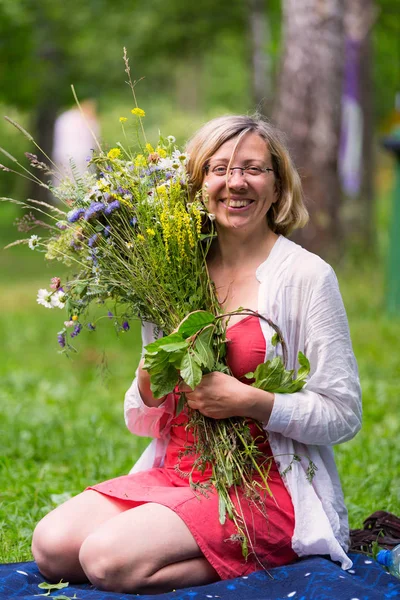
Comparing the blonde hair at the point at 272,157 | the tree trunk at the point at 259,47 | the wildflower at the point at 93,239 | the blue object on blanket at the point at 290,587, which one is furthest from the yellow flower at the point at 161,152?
the tree trunk at the point at 259,47

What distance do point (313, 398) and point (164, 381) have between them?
52 centimetres

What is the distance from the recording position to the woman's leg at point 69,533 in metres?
3.28

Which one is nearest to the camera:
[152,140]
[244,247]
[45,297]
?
[45,297]

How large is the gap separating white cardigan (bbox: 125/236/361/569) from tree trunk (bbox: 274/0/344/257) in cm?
665

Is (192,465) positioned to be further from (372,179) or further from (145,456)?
(372,179)

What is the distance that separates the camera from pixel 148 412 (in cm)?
355

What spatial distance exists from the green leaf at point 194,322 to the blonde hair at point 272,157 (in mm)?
537

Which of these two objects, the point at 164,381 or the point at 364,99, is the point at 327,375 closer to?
the point at 164,381

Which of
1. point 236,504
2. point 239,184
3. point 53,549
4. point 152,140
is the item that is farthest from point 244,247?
point 152,140

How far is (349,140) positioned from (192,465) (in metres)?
14.5

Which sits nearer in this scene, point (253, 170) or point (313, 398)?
point (313, 398)

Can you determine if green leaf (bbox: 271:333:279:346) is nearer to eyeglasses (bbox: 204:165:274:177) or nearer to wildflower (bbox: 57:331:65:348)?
eyeglasses (bbox: 204:165:274:177)

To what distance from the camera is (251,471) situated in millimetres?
3244

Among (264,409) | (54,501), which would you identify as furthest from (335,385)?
(54,501)
